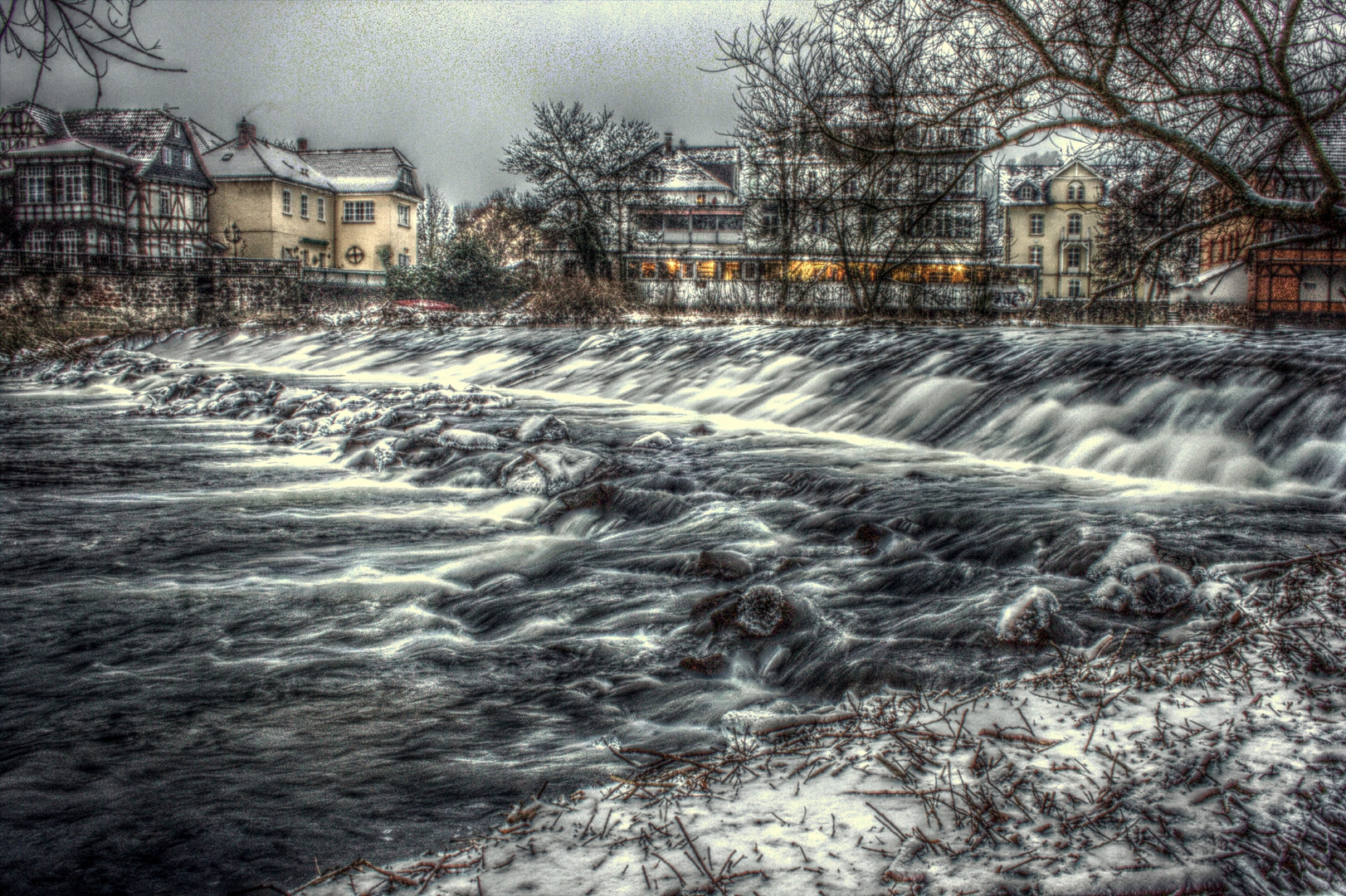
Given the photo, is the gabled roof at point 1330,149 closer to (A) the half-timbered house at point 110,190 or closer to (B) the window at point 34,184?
(A) the half-timbered house at point 110,190

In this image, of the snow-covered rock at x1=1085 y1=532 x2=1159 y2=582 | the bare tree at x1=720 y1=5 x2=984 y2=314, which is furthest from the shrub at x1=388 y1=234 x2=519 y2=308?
the snow-covered rock at x1=1085 y1=532 x2=1159 y2=582

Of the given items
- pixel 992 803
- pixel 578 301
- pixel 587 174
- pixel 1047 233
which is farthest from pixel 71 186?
pixel 1047 233

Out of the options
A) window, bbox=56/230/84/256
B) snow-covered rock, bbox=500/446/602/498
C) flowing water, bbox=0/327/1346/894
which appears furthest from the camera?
window, bbox=56/230/84/256

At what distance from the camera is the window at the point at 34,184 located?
46.2 m

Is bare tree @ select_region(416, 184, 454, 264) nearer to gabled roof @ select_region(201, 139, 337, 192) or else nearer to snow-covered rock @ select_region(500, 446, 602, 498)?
gabled roof @ select_region(201, 139, 337, 192)

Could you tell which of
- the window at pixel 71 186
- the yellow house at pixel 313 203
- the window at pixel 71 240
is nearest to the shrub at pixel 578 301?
the yellow house at pixel 313 203

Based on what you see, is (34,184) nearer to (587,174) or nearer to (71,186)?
(71,186)

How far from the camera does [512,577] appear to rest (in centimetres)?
432

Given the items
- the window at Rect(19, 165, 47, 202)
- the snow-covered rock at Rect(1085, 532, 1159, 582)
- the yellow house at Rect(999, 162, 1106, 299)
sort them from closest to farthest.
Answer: the snow-covered rock at Rect(1085, 532, 1159, 582), the window at Rect(19, 165, 47, 202), the yellow house at Rect(999, 162, 1106, 299)

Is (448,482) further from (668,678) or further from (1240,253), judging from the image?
(1240,253)

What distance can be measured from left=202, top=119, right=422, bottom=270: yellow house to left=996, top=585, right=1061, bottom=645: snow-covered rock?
182 ft

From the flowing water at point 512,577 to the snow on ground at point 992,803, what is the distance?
30 cm

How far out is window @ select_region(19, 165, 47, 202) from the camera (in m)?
46.2

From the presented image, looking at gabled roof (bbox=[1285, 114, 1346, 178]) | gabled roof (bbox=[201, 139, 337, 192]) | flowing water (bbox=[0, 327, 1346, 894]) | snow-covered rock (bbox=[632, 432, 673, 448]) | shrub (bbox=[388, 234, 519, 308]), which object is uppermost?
gabled roof (bbox=[201, 139, 337, 192])
